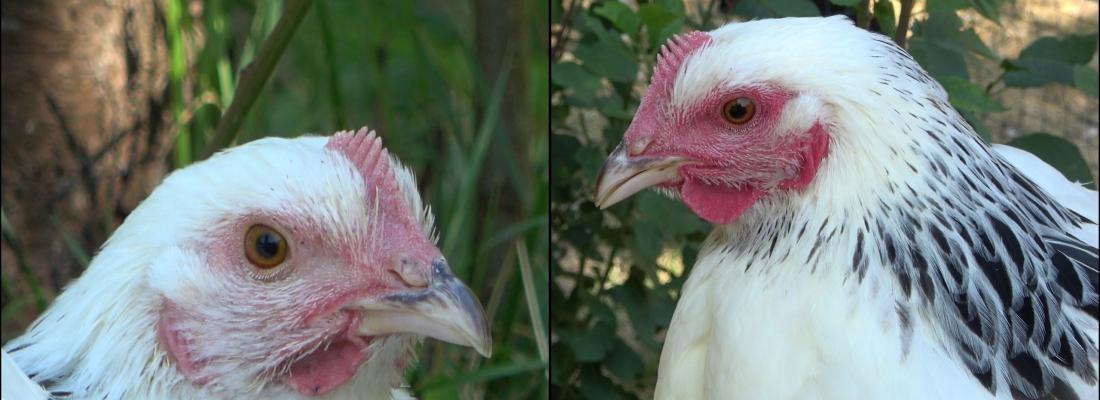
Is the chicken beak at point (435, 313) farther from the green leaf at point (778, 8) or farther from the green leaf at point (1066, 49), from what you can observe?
the green leaf at point (1066, 49)

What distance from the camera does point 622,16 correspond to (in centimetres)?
112

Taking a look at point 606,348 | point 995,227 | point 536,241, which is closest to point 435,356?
point 536,241

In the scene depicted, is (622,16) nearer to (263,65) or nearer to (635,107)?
(635,107)

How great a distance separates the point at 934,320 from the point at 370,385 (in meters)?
0.43

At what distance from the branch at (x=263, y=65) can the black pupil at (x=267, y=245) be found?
0.28 meters

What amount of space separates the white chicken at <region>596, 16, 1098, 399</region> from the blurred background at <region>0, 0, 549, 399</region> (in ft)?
1.18

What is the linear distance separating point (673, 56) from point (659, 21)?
20cm

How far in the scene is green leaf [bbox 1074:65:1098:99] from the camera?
102 centimetres

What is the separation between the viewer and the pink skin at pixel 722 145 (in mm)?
862

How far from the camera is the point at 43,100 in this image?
1.29 m

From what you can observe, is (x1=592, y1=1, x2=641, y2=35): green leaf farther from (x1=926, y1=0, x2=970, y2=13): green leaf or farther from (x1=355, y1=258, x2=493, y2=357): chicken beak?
(x1=355, y1=258, x2=493, y2=357): chicken beak

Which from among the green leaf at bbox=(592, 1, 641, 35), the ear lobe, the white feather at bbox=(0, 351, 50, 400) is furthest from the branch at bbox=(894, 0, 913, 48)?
the white feather at bbox=(0, 351, 50, 400)

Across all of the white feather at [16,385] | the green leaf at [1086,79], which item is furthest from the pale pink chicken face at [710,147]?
the white feather at [16,385]

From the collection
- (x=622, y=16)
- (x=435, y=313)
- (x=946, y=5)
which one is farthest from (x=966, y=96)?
(x=435, y=313)
